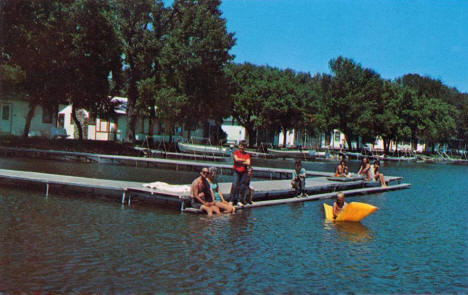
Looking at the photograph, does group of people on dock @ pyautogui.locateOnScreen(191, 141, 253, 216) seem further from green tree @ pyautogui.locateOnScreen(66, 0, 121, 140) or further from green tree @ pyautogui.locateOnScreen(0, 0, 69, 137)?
green tree @ pyautogui.locateOnScreen(66, 0, 121, 140)

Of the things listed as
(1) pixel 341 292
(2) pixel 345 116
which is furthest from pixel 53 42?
(2) pixel 345 116

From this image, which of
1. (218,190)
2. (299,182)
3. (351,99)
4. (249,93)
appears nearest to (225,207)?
(218,190)

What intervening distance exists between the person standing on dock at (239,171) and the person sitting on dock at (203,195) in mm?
1211

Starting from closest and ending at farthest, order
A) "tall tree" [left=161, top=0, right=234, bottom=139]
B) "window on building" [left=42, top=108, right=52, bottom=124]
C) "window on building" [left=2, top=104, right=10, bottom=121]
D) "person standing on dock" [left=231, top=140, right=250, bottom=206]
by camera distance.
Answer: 1. "person standing on dock" [left=231, top=140, right=250, bottom=206]
2. "tall tree" [left=161, top=0, right=234, bottom=139]
3. "window on building" [left=2, top=104, right=10, bottom=121]
4. "window on building" [left=42, top=108, right=52, bottom=124]

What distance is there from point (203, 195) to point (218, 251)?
214 inches

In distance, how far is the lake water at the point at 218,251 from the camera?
930 cm

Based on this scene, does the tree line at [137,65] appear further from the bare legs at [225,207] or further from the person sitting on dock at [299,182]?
the bare legs at [225,207]

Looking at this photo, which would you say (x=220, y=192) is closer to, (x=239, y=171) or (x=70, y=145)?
(x=239, y=171)

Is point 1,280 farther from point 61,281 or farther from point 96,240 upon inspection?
point 96,240

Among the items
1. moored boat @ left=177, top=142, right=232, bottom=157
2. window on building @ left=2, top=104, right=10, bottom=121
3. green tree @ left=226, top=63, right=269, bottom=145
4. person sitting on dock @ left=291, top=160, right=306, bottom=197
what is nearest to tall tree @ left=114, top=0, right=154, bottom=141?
moored boat @ left=177, top=142, right=232, bottom=157

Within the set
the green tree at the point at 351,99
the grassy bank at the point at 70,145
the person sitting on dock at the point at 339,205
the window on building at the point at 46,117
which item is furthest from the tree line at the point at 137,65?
the person sitting on dock at the point at 339,205

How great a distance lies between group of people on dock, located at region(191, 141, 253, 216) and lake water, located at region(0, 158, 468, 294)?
643mm

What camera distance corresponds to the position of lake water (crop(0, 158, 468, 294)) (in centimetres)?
930

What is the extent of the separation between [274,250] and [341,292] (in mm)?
3235
